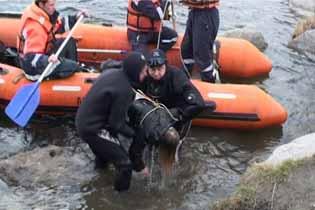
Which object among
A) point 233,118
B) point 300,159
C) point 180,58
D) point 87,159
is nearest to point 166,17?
point 180,58

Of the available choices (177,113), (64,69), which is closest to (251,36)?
(64,69)

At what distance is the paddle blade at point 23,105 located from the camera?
264 inches

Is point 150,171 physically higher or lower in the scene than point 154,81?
lower

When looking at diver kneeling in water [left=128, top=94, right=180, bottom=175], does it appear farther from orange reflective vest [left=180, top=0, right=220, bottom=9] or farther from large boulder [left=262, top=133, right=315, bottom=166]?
orange reflective vest [left=180, top=0, right=220, bottom=9]

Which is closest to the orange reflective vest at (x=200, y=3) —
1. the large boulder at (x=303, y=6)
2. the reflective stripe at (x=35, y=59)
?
the reflective stripe at (x=35, y=59)

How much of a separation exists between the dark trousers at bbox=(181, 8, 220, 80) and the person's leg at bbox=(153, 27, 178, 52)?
15.3 inches

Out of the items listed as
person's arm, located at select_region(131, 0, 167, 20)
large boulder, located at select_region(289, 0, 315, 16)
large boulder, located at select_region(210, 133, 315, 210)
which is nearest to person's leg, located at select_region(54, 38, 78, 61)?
person's arm, located at select_region(131, 0, 167, 20)

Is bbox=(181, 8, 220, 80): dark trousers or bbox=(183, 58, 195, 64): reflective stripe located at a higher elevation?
bbox=(181, 8, 220, 80): dark trousers

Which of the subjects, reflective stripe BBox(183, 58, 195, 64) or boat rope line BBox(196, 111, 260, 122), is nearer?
boat rope line BBox(196, 111, 260, 122)

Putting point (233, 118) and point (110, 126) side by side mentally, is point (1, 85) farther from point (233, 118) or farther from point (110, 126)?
Result: point (233, 118)

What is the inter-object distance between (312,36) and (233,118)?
3383 millimetres

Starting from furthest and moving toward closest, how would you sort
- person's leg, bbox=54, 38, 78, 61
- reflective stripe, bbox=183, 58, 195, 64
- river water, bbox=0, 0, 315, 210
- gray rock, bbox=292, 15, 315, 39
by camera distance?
gray rock, bbox=292, 15, 315, 39
reflective stripe, bbox=183, 58, 195, 64
person's leg, bbox=54, 38, 78, 61
river water, bbox=0, 0, 315, 210

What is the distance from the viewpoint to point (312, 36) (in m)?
9.98

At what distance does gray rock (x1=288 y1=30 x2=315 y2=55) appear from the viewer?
9.91 metres
